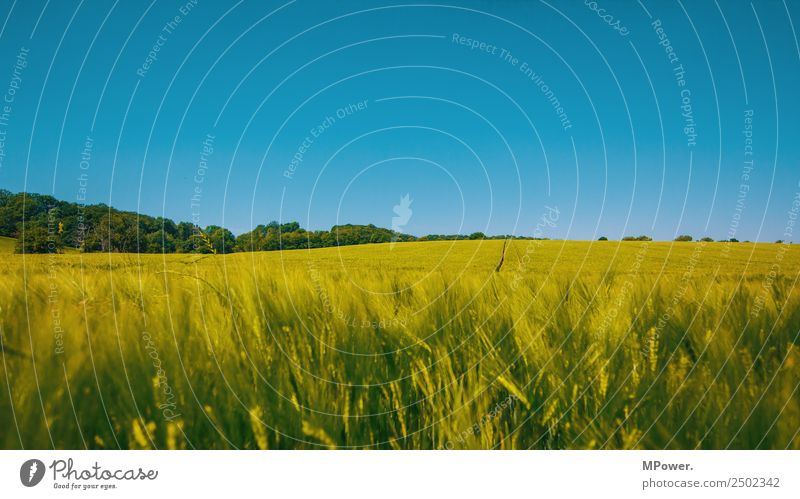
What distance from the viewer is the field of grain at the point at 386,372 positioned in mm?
1608

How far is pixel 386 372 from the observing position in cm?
172

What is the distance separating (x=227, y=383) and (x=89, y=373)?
466mm

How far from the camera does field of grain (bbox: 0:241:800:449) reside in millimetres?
1608

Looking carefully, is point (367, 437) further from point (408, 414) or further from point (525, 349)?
point (525, 349)
